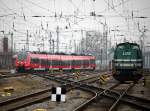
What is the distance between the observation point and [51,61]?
5038cm

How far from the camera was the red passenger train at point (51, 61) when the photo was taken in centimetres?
4362

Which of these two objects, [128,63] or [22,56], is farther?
[22,56]

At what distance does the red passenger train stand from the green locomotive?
19.6 meters

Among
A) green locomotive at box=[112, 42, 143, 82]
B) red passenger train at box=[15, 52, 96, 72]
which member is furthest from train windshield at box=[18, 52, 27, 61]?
green locomotive at box=[112, 42, 143, 82]

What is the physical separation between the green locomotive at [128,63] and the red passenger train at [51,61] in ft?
64.4

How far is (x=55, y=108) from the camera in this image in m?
13.5

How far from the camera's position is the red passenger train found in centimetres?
4362

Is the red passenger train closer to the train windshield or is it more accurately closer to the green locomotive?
the train windshield

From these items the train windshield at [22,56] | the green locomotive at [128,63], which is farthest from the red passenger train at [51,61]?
the green locomotive at [128,63]

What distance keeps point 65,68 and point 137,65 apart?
29766 millimetres

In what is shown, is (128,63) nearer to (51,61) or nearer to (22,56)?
(22,56)

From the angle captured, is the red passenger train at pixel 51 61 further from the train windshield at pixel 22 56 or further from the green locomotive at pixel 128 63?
the green locomotive at pixel 128 63

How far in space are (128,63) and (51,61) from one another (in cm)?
2564

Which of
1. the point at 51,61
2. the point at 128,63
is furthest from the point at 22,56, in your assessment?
the point at 128,63
